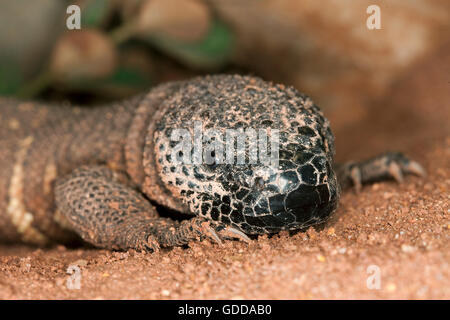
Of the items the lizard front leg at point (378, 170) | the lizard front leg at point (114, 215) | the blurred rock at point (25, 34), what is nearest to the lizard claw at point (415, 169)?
the lizard front leg at point (378, 170)

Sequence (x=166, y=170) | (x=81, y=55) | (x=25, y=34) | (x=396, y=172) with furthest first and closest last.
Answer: (x=25, y=34), (x=81, y=55), (x=396, y=172), (x=166, y=170)

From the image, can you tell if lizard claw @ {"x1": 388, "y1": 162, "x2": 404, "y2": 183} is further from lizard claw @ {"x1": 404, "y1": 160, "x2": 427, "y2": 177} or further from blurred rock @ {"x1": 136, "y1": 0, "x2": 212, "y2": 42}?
blurred rock @ {"x1": 136, "y1": 0, "x2": 212, "y2": 42}

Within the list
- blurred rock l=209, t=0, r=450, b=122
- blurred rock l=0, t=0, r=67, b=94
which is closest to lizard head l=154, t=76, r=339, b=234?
blurred rock l=209, t=0, r=450, b=122

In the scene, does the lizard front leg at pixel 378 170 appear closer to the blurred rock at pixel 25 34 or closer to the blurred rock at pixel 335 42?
the blurred rock at pixel 335 42

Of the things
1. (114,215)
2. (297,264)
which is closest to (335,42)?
(114,215)

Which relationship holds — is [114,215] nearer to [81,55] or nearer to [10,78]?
[81,55]
